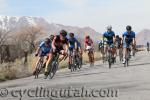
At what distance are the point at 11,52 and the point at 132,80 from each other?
4055 cm

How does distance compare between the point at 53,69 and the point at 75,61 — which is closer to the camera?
the point at 53,69

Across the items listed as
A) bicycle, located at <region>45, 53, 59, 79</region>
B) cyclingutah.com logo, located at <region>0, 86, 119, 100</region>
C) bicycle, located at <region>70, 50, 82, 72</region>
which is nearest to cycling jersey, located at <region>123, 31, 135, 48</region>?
bicycle, located at <region>70, 50, 82, 72</region>

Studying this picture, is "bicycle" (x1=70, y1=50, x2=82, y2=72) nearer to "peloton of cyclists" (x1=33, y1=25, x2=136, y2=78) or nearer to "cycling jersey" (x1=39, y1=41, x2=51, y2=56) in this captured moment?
"peloton of cyclists" (x1=33, y1=25, x2=136, y2=78)

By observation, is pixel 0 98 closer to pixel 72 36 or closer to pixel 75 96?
pixel 75 96

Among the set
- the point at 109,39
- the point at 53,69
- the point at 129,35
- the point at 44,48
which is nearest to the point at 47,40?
the point at 44,48

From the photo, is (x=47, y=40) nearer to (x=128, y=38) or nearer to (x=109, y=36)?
(x=128, y=38)

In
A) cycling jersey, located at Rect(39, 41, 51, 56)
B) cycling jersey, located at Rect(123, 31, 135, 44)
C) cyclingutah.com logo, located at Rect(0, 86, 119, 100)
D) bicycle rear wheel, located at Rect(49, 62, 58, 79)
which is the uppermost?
cycling jersey, located at Rect(123, 31, 135, 44)

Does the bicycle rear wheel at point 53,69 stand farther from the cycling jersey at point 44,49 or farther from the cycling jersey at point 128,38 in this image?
the cycling jersey at point 128,38

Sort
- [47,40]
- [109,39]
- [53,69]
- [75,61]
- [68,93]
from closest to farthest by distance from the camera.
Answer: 1. [68,93]
2. [53,69]
3. [47,40]
4. [109,39]
5. [75,61]

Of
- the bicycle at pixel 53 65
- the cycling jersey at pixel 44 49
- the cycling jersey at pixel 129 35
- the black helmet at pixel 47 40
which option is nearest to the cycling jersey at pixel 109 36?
the cycling jersey at pixel 129 35

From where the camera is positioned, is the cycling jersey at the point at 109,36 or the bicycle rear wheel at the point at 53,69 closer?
the bicycle rear wheel at the point at 53,69

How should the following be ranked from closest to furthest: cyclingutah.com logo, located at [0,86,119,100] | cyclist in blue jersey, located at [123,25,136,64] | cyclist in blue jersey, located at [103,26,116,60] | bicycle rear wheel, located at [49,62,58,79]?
cyclingutah.com logo, located at [0,86,119,100] < bicycle rear wheel, located at [49,62,58,79] < cyclist in blue jersey, located at [123,25,136,64] < cyclist in blue jersey, located at [103,26,116,60]

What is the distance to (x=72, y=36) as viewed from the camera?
25875 mm

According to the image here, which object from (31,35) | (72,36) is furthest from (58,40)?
(31,35)
